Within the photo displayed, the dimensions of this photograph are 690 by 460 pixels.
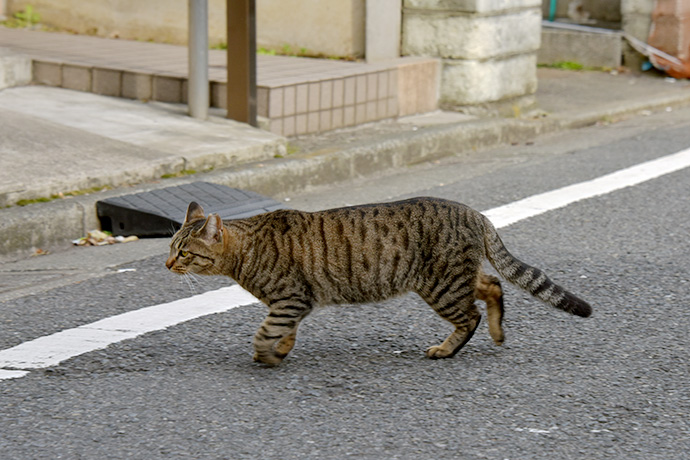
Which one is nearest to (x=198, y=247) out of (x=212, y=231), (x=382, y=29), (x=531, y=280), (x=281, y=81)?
(x=212, y=231)

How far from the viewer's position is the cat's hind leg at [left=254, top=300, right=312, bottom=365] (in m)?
3.67

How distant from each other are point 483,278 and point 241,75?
12.6ft

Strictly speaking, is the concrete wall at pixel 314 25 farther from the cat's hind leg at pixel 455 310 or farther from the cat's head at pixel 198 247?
the cat's hind leg at pixel 455 310

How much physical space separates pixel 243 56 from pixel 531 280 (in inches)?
154

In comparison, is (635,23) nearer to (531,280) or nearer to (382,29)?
(382,29)

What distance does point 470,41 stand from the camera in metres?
8.92

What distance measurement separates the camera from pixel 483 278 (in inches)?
153

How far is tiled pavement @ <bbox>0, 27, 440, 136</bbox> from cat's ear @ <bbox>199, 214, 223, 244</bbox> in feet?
12.4

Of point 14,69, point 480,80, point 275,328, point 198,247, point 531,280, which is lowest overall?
point 275,328

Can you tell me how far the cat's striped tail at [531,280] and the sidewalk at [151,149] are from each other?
2597 millimetres

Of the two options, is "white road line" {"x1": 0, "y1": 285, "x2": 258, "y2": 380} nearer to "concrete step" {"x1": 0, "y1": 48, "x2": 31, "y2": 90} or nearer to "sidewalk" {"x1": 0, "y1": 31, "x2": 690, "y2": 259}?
"sidewalk" {"x1": 0, "y1": 31, "x2": 690, "y2": 259}

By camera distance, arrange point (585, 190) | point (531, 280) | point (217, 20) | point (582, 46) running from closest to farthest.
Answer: point (531, 280), point (585, 190), point (217, 20), point (582, 46)

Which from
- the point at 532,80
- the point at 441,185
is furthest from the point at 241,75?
the point at 532,80

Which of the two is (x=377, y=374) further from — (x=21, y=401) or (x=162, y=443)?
(x=21, y=401)
